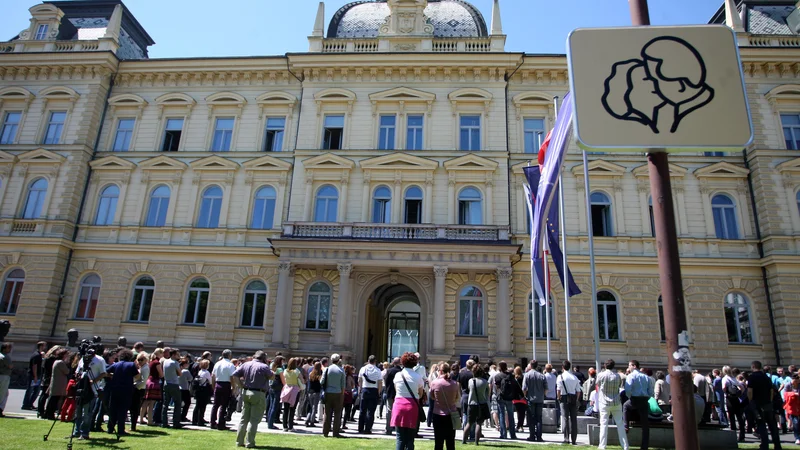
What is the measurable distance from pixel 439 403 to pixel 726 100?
6372 mm

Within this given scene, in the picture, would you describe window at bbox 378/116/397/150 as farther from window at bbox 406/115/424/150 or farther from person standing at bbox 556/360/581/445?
person standing at bbox 556/360/581/445

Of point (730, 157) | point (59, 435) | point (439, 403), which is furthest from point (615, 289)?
point (59, 435)

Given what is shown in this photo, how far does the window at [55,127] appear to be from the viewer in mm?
28359

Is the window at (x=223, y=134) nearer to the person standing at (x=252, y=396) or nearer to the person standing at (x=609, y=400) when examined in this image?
the person standing at (x=252, y=396)

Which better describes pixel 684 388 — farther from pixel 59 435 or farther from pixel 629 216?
pixel 629 216

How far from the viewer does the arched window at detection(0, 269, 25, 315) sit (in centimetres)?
2575

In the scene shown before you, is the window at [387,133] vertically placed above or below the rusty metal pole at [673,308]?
above

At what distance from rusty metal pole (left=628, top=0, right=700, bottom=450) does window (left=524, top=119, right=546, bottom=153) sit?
2381 centimetres

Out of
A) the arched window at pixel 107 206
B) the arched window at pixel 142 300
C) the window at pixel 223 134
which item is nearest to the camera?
the arched window at pixel 142 300

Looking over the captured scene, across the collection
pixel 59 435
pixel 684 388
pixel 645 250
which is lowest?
pixel 59 435

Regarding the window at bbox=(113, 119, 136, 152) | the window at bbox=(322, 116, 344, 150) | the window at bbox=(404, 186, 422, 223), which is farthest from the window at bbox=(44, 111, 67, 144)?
the window at bbox=(404, 186, 422, 223)

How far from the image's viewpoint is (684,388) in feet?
9.93

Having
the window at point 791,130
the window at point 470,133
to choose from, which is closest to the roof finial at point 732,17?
the window at point 791,130

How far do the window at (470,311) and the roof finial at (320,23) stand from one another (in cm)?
1641
